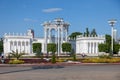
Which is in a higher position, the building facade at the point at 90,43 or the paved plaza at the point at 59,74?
the building facade at the point at 90,43

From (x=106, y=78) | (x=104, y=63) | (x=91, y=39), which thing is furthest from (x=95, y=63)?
(x=91, y=39)

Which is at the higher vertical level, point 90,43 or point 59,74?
point 90,43

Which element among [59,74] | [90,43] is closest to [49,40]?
[90,43]

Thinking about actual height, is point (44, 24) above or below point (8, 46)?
above

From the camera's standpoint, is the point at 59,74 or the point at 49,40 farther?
the point at 49,40

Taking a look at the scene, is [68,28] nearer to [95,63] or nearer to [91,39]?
[91,39]

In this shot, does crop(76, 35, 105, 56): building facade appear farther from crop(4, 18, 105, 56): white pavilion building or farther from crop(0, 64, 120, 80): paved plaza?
crop(0, 64, 120, 80): paved plaza

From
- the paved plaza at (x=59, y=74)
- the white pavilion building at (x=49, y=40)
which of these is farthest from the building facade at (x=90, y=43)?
the paved plaza at (x=59, y=74)

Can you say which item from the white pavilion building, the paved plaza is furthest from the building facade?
the paved plaza

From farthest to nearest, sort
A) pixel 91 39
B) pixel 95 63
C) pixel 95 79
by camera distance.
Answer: pixel 91 39 → pixel 95 63 → pixel 95 79

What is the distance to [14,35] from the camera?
352 ft

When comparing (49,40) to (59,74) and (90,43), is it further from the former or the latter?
(59,74)

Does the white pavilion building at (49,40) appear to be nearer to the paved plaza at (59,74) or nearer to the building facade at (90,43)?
the building facade at (90,43)

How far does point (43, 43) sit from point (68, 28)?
9.70 m
